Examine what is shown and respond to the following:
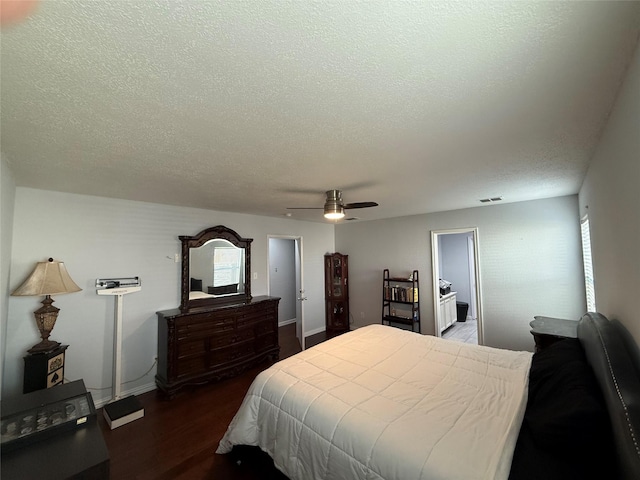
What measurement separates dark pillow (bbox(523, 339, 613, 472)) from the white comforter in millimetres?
124

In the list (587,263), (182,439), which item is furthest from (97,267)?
(587,263)

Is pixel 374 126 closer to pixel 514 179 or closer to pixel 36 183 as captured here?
pixel 514 179

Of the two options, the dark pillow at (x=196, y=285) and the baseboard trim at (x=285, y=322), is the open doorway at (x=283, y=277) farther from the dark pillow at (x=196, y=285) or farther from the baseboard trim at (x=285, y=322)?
the dark pillow at (x=196, y=285)

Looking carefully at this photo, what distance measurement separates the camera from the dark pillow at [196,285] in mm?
3660

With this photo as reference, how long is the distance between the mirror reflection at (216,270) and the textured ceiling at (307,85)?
5.79 feet

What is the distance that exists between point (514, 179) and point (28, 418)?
4.18 meters

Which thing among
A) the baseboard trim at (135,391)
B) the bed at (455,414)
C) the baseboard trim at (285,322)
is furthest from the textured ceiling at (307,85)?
the baseboard trim at (285,322)

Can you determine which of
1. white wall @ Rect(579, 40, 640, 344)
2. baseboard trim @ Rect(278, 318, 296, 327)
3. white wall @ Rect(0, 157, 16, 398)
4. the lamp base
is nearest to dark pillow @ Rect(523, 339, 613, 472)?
white wall @ Rect(579, 40, 640, 344)

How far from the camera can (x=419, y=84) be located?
3.63 ft

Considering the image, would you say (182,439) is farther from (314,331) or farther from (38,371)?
(314,331)

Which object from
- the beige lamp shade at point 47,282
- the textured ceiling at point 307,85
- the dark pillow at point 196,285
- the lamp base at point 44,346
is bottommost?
the lamp base at point 44,346

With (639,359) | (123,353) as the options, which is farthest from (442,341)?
(123,353)

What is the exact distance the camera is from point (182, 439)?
236 centimetres

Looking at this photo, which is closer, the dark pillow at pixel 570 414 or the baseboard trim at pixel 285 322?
the dark pillow at pixel 570 414
